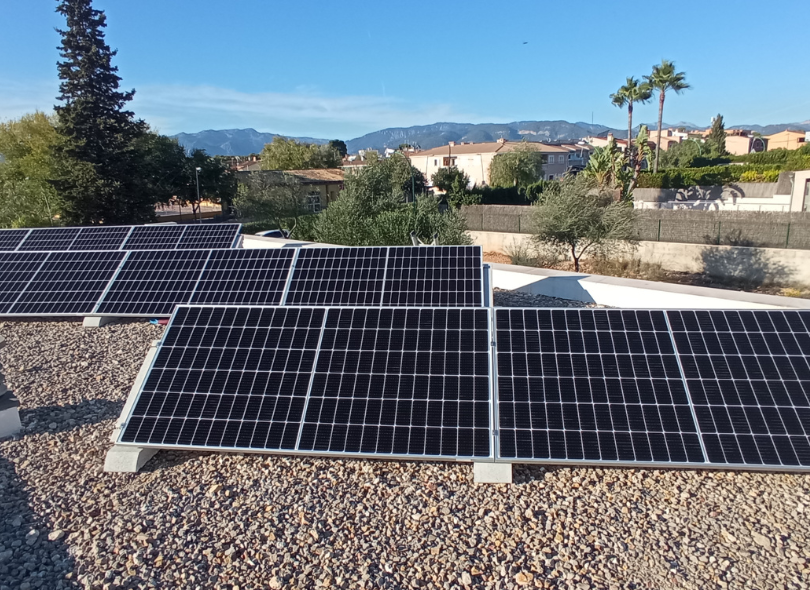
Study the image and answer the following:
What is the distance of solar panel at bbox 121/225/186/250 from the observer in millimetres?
19625

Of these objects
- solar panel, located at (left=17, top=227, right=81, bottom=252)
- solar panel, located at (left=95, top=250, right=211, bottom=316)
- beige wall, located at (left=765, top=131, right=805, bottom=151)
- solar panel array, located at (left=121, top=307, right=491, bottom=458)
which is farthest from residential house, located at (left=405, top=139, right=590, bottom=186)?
solar panel array, located at (left=121, top=307, right=491, bottom=458)


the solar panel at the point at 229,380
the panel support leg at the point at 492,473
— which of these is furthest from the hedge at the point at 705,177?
the panel support leg at the point at 492,473

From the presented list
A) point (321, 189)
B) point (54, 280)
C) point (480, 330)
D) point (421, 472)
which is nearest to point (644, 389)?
point (480, 330)

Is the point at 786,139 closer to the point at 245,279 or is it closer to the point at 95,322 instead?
the point at 245,279

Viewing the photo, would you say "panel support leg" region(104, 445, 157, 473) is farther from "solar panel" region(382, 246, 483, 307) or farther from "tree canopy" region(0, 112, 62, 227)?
"tree canopy" region(0, 112, 62, 227)

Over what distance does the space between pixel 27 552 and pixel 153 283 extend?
9697 mm

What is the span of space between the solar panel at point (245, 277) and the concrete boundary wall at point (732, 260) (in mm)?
17838

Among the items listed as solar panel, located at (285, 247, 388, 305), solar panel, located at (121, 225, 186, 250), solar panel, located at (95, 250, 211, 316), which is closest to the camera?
solar panel, located at (285, 247, 388, 305)

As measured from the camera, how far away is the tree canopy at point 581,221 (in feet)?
72.0

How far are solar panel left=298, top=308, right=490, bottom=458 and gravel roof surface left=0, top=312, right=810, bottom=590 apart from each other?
0.55m

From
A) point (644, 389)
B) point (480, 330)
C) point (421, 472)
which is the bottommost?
point (421, 472)

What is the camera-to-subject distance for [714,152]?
9194 centimetres

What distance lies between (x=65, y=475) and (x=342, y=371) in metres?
3.93

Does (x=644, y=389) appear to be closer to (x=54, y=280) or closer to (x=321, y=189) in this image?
(x=54, y=280)
